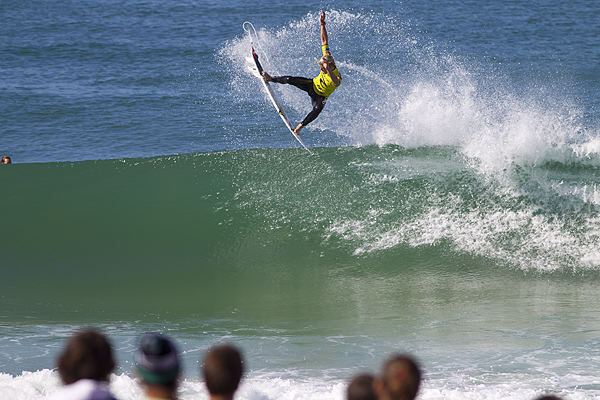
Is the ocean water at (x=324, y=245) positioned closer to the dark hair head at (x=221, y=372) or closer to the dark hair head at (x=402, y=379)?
the dark hair head at (x=221, y=372)

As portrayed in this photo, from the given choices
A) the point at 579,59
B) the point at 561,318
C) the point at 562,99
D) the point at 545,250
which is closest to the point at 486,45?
the point at 579,59

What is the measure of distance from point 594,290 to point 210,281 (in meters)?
4.81

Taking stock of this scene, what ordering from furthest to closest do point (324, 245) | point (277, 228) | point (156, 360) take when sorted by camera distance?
point (277, 228) → point (324, 245) → point (156, 360)

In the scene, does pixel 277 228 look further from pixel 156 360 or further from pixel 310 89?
pixel 156 360

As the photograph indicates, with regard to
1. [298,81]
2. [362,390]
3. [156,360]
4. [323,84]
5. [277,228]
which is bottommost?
[362,390]

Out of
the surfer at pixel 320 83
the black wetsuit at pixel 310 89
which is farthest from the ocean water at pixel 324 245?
the surfer at pixel 320 83

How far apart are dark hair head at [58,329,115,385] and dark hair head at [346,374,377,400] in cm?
84

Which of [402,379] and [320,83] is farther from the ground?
[320,83]

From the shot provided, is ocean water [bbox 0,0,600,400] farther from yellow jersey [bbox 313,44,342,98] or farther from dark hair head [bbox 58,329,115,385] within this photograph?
dark hair head [bbox 58,329,115,385]

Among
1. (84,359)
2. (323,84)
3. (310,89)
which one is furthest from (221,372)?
(310,89)

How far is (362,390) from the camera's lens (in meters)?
1.84

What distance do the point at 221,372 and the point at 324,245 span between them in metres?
6.03

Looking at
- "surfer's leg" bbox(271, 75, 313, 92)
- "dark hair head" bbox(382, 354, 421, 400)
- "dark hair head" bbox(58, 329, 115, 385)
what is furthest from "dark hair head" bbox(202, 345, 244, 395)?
"surfer's leg" bbox(271, 75, 313, 92)

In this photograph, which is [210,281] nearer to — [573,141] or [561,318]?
[561,318]
